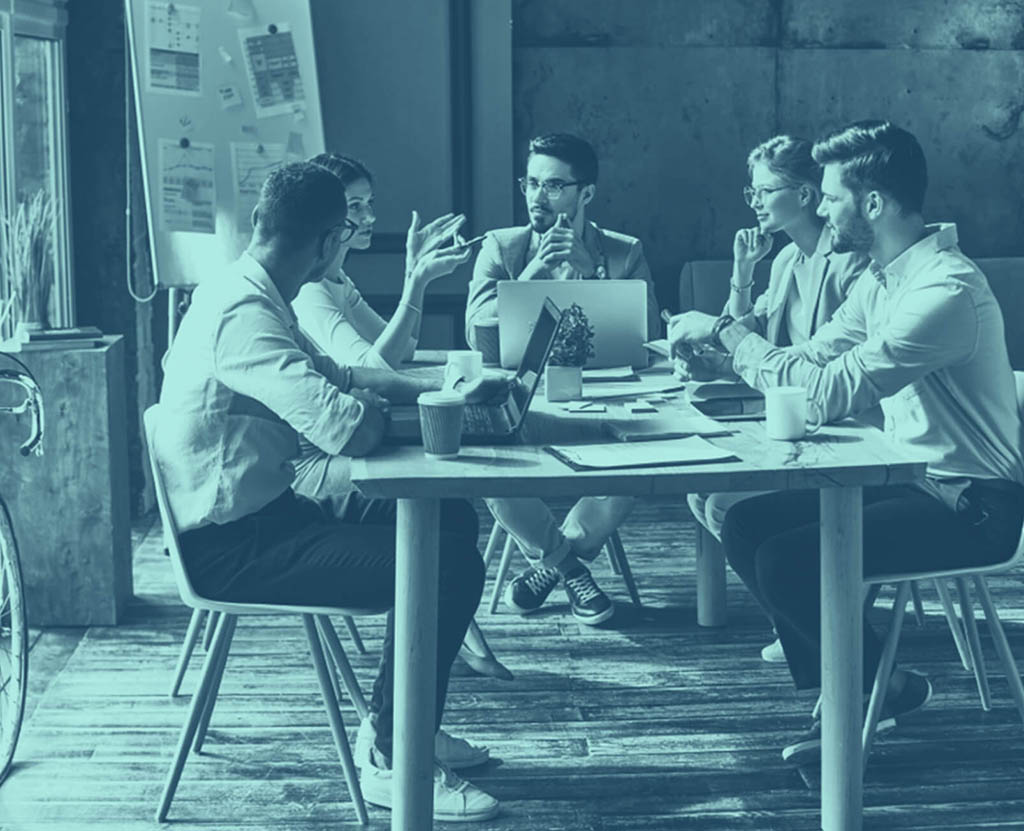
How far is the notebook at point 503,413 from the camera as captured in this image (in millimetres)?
3016

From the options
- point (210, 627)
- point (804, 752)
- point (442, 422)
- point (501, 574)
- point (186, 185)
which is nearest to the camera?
point (442, 422)

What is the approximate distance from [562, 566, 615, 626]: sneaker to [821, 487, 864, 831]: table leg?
1.47 meters

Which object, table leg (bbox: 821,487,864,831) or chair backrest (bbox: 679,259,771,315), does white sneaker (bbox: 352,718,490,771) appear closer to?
table leg (bbox: 821,487,864,831)

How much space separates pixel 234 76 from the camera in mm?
5109

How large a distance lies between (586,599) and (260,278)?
1.73 m

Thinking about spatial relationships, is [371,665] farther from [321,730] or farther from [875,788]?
[875,788]

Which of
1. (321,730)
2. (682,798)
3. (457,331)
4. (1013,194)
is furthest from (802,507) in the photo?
(1013,194)

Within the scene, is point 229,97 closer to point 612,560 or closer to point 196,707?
point 612,560

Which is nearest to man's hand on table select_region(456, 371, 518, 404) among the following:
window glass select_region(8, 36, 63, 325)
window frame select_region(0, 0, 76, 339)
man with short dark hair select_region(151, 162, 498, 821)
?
man with short dark hair select_region(151, 162, 498, 821)

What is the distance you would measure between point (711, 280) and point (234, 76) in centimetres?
186

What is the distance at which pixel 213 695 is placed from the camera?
3391 mm

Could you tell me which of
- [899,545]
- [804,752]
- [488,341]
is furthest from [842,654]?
[488,341]

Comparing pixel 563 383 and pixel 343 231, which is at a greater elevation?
pixel 343 231

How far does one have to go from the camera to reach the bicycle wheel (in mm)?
3205
